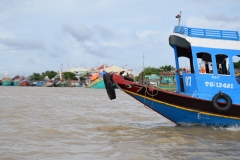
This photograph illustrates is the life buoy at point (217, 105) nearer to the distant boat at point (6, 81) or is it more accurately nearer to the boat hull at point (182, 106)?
the boat hull at point (182, 106)

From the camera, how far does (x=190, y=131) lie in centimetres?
897

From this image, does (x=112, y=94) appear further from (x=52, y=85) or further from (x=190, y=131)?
(x=52, y=85)

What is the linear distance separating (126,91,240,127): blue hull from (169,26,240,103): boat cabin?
1.58ft

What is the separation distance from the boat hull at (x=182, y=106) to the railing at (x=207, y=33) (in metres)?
1.72

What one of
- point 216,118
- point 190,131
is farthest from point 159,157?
point 216,118

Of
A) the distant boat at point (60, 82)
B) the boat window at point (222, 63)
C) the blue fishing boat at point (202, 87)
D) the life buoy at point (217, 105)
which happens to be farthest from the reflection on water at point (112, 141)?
the distant boat at point (60, 82)

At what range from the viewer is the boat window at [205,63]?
9719 mm

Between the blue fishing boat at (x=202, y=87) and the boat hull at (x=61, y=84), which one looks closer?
the blue fishing boat at (x=202, y=87)

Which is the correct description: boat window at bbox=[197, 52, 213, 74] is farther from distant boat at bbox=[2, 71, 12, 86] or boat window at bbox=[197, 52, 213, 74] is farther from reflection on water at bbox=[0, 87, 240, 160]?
distant boat at bbox=[2, 71, 12, 86]

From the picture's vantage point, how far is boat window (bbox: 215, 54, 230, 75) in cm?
955

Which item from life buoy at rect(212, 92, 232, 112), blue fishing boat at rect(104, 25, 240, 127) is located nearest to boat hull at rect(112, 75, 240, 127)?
blue fishing boat at rect(104, 25, 240, 127)

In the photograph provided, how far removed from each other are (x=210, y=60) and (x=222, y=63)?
1.08 feet

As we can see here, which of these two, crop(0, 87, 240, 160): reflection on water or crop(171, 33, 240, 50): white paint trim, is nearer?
crop(0, 87, 240, 160): reflection on water

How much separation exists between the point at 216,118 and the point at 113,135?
284 centimetres
